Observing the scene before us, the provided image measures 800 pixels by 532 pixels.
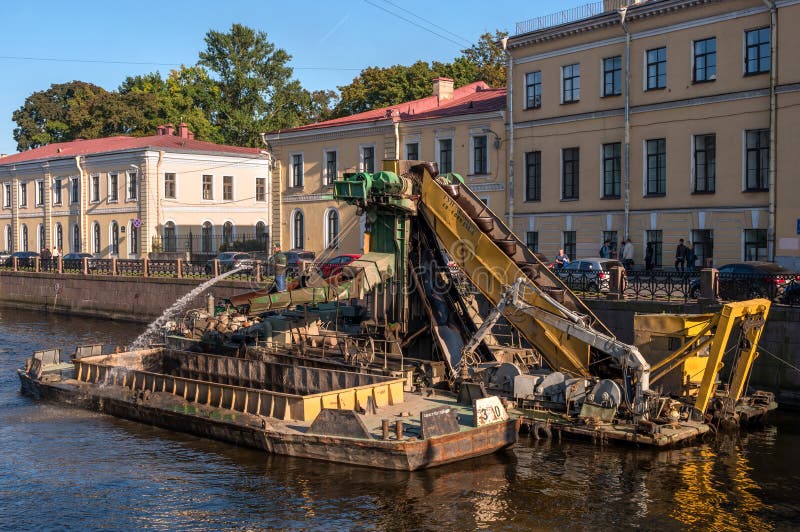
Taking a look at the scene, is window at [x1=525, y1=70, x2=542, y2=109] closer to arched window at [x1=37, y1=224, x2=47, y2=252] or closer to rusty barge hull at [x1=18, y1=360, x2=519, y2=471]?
rusty barge hull at [x1=18, y1=360, x2=519, y2=471]

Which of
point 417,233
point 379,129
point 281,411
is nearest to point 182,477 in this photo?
point 281,411

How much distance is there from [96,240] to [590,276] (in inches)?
1647

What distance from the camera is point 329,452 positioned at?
56.6 ft

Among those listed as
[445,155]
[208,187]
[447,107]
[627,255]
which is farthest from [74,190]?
[627,255]

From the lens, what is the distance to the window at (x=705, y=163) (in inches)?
1351

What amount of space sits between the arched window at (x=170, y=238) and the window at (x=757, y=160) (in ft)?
119

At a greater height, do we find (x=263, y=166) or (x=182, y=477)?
(x=263, y=166)

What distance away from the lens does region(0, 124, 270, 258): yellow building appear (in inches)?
2299

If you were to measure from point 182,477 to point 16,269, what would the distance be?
42934mm

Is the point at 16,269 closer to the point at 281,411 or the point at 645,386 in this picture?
the point at 281,411

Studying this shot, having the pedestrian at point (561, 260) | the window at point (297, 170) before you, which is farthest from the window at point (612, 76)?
the window at point (297, 170)

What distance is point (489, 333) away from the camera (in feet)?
71.1

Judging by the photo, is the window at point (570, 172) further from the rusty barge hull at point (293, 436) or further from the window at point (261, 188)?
the window at point (261, 188)

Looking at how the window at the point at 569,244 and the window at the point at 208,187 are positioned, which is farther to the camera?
the window at the point at 208,187
